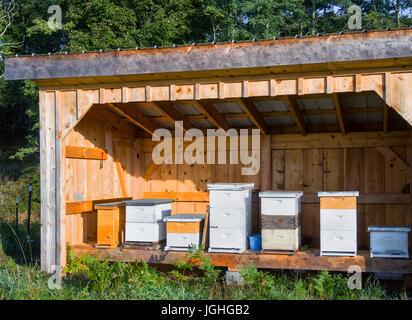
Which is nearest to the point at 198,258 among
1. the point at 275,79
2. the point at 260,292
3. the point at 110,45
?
the point at 260,292

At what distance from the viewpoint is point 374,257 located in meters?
6.42

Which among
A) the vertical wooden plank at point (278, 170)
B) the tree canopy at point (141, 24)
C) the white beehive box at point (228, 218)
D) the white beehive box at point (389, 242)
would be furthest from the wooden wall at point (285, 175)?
the tree canopy at point (141, 24)

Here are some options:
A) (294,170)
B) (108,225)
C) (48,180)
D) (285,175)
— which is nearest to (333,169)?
(294,170)

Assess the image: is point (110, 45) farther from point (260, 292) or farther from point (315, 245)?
point (260, 292)

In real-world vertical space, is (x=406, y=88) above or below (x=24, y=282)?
above

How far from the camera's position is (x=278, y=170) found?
9.27 m

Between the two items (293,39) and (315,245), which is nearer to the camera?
(293,39)

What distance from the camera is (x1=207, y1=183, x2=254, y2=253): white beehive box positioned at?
22.5ft

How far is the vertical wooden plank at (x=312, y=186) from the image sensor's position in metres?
8.92

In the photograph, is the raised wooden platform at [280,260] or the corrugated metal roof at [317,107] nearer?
the raised wooden platform at [280,260]

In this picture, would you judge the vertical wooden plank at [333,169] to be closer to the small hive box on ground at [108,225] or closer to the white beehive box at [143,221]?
the white beehive box at [143,221]

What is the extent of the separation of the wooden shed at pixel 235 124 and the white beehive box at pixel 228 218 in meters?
0.23
